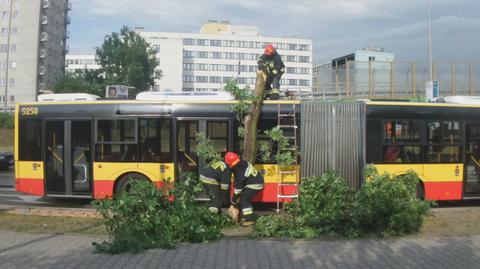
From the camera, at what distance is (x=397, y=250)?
756cm

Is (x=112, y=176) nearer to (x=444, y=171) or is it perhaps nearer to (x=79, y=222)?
(x=79, y=222)

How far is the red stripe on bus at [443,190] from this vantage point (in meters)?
12.7

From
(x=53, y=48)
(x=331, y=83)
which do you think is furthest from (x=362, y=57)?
(x=53, y=48)

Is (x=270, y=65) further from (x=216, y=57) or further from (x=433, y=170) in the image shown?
(x=216, y=57)

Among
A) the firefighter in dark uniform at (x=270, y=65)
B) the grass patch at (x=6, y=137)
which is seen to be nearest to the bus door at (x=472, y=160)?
the firefighter in dark uniform at (x=270, y=65)

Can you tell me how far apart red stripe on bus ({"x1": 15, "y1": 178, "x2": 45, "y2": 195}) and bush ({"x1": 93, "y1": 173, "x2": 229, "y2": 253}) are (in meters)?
5.32

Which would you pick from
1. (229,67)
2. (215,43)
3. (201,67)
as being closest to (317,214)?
(201,67)

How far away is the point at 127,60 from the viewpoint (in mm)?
81875

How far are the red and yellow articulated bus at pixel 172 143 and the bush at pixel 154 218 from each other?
358cm

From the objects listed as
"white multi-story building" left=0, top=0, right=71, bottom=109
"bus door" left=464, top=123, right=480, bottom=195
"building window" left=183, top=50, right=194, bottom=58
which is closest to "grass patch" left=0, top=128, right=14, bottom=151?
"white multi-story building" left=0, top=0, right=71, bottom=109

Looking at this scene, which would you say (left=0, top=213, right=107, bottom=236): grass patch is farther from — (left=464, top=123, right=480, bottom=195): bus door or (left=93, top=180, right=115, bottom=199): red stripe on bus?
(left=464, top=123, right=480, bottom=195): bus door

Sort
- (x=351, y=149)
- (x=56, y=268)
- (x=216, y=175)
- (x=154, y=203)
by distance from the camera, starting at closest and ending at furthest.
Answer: (x=56, y=268) < (x=154, y=203) < (x=216, y=175) < (x=351, y=149)

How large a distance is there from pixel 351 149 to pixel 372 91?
34.9 meters

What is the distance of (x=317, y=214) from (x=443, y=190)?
4628 millimetres
